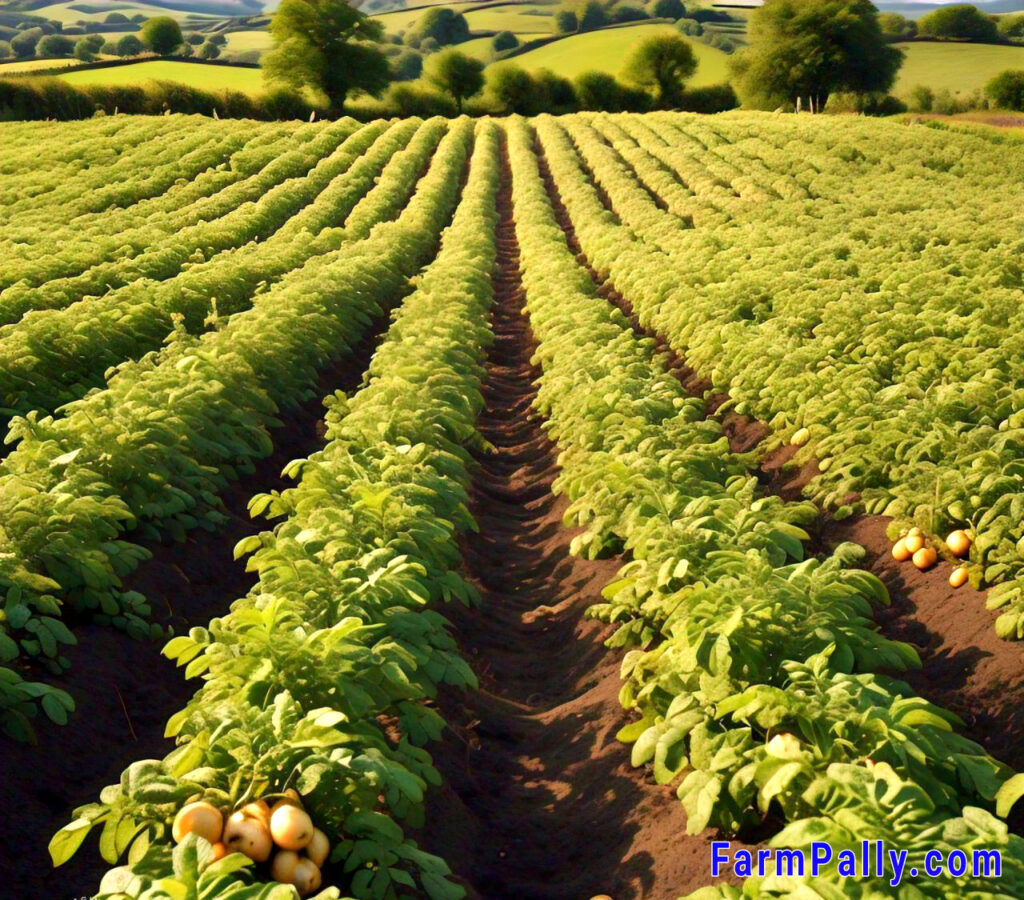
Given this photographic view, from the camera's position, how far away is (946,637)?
5.55m

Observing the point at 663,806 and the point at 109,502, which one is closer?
the point at 663,806

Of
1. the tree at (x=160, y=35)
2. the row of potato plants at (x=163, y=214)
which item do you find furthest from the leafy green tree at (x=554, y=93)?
the tree at (x=160, y=35)

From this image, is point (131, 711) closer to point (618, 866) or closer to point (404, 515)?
point (404, 515)

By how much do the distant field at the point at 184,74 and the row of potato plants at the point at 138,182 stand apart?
23894 millimetres

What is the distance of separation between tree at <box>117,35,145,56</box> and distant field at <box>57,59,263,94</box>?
35.3m

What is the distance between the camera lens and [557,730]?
554 centimetres

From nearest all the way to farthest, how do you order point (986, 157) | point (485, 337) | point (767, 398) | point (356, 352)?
1. point (767, 398)
2. point (485, 337)
3. point (356, 352)
4. point (986, 157)

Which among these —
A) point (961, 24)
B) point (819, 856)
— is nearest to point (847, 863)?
point (819, 856)

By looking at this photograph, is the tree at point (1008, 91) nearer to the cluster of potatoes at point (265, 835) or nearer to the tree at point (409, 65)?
the cluster of potatoes at point (265, 835)

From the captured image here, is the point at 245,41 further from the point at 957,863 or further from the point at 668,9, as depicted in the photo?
the point at 957,863

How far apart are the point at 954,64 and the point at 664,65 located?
27432 mm

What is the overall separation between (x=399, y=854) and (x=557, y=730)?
7.00ft

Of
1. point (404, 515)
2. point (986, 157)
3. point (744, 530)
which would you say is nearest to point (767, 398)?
point (744, 530)

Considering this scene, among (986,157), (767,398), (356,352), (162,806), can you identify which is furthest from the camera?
(986,157)
